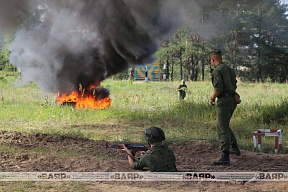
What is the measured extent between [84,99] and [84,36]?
2.38 m

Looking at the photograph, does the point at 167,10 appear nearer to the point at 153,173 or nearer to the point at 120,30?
the point at 120,30

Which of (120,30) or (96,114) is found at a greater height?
(120,30)

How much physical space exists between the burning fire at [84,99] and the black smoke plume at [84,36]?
0.29 m

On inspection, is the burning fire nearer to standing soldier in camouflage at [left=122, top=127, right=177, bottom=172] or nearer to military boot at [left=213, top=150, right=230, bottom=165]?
military boot at [left=213, top=150, right=230, bottom=165]

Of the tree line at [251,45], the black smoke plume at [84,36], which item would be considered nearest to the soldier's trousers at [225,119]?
the black smoke plume at [84,36]

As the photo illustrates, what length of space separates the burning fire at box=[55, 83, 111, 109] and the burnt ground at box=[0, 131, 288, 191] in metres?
5.54

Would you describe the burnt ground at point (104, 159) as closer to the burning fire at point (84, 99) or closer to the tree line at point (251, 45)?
the burning fire at point (84, 99)

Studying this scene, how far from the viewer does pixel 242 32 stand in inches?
1596

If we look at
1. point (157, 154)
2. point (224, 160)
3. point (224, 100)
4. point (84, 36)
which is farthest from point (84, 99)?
point (157, 154)

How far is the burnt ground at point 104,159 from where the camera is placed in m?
5.02

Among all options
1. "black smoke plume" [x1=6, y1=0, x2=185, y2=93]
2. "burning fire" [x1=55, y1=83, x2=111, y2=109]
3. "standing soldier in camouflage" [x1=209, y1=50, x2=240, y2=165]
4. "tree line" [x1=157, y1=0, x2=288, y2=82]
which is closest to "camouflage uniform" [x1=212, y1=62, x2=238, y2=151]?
"standing soldier in camouflage" [x1=209, y1=50, x2=240, y2=165]

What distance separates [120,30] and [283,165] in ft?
27.6

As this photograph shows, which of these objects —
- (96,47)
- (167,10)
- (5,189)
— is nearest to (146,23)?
(167,10)

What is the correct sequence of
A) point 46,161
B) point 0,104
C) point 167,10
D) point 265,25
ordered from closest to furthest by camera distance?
1. point 46,161
2. point 167,10
3. point 0,104
4. point 265,25
